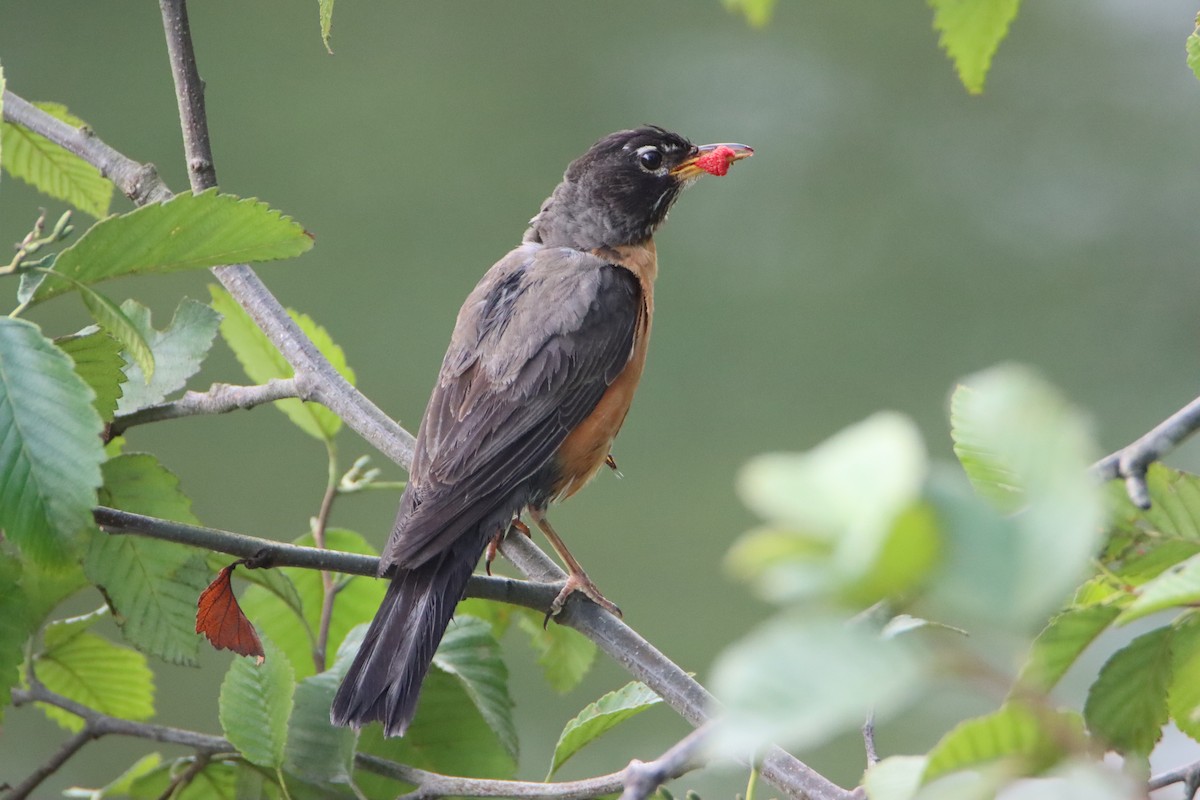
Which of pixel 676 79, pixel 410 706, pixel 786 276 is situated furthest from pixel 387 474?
pixel 410 706

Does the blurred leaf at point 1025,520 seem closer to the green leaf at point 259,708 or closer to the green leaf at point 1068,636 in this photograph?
the green leaf at point 1068,636

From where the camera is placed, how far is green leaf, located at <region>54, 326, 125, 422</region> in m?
1.53

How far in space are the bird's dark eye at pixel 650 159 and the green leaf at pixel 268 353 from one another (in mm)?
1353

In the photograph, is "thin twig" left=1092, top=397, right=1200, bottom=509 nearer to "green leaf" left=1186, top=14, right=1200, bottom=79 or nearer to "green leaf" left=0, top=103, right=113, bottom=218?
"green leaf" left=1186, top=14, right=1200, bottom=79

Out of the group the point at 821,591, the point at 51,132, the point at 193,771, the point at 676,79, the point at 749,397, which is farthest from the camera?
the point at 676,79

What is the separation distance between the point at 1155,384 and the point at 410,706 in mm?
7600

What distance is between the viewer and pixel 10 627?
1.53 metres

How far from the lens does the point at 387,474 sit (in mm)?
6664

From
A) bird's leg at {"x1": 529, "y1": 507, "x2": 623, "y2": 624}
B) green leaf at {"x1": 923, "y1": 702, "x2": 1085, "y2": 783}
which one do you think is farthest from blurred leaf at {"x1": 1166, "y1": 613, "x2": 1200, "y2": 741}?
bird's leg at {"x1": 529, "y1": 507, "x2": 623, "y2": 624}

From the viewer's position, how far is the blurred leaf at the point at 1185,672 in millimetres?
1072

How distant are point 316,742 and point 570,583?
1.48 feet

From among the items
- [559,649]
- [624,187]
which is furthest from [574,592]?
[624,187]

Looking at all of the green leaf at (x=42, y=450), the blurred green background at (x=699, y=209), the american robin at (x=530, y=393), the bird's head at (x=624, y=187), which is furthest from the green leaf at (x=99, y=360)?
the blurred green background at (x=699, y=209)

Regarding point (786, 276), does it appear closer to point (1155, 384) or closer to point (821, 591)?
point (1155, 384)
